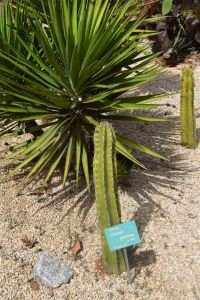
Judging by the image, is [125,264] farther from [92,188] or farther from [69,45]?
[69,45]

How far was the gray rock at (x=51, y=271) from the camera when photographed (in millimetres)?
2926

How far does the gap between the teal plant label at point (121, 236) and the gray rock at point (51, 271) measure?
459 millimetres

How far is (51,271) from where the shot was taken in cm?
297

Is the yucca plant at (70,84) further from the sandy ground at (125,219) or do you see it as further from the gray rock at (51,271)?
the gray rock at (51,271)

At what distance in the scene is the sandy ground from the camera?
9.52 feet

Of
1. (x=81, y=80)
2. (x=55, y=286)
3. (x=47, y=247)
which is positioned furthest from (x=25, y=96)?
(x=55, y=286)

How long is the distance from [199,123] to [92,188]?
5.34 feet

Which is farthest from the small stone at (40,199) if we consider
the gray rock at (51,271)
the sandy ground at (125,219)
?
the gray rock at (51,271)

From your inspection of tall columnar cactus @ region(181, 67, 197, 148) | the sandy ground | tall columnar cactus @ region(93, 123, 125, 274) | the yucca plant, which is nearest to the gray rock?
the sandy ground

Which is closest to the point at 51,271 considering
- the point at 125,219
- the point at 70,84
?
the point at 125,219

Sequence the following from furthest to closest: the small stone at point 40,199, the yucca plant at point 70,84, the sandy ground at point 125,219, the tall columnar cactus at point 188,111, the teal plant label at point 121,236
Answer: the tall columnar cactus at point 188,111
the small stone at point 40,199
the yucca plant at point 70,84
the sandy ground at point 125,219
the teal plant label at point 121,236

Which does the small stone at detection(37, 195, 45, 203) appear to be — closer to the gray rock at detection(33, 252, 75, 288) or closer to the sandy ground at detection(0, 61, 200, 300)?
the sandy ground at detection(0, 61, 200, 300)

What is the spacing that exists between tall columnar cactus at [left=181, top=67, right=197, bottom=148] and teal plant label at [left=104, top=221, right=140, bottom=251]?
1634 mm

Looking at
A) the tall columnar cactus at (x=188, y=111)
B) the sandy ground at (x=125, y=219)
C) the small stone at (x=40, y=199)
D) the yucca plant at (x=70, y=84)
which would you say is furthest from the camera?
the tall columnar cactus at (x=188, y=111)
